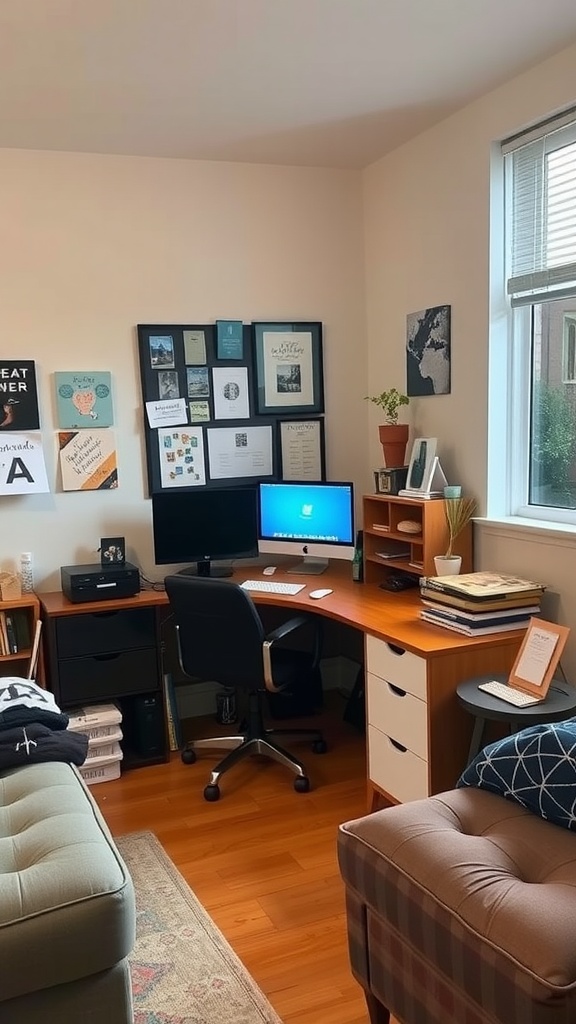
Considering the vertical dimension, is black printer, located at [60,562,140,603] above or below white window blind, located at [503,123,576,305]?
below

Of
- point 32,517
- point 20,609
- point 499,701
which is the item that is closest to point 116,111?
point 32,517

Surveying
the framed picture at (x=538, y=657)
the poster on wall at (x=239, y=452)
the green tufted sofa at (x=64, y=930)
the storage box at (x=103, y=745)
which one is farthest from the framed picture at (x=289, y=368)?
the green tufted sofa at (x=64, y=930)

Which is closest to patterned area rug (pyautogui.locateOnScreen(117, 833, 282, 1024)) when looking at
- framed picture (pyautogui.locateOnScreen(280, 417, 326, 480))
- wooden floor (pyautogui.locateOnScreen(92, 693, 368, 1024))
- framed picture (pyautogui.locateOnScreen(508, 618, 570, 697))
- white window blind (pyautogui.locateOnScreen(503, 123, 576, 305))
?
wooden floor (pyautogui.locateOnScreen(92, 693, 368, 1024))

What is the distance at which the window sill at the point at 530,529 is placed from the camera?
2680mm

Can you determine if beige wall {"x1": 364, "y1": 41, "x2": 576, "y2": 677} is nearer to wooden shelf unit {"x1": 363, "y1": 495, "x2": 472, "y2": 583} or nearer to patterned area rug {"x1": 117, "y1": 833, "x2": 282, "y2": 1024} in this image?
wooden shelf unit {"x1": 363, "y1": 495, "x2": 472, "y2": 583}

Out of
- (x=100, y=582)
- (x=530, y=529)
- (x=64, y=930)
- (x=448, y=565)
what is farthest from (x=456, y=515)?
(x=64, y=930)

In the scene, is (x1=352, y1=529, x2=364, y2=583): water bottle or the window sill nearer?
the window sill

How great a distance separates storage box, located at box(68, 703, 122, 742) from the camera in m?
3.18

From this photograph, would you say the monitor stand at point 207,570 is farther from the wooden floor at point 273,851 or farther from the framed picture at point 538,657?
the framed picture at point 538,657

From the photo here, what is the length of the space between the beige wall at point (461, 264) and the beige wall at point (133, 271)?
26 centimetres

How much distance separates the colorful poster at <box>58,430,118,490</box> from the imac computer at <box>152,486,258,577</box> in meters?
0.25

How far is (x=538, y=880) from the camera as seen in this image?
1.62 m

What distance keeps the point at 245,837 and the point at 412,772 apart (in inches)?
25.3

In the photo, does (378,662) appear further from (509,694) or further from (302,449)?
(302,449)
